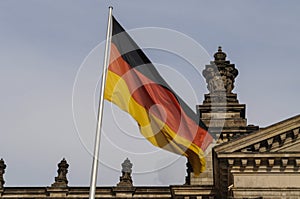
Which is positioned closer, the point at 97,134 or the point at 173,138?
the point at 97,134

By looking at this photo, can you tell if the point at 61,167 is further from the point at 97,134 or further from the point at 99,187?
the point at 97,134

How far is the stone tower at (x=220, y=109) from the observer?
3475 centimetres

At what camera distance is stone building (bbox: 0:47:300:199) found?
1091 inches

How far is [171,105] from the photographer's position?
23422mm

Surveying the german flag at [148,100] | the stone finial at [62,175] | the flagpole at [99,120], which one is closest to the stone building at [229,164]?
the stone finial at [62,175]

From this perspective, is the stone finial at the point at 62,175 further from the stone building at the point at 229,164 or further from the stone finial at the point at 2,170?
the stone finial at the point at 2,170

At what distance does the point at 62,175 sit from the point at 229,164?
12.2 metres

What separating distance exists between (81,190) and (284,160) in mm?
12510

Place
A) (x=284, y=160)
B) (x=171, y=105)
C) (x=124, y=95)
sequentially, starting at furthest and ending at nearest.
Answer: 1. (x=284, y=160)
2. (x=171, y=105)
3. (x=124, y=95)

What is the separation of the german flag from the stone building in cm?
421

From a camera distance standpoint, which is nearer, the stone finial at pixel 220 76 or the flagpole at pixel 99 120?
the flagpole at pixel 99 120

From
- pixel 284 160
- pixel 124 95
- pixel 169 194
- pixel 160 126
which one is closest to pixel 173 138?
pixel 160 126

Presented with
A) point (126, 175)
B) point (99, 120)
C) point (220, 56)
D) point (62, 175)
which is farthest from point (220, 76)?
point (99, 120)

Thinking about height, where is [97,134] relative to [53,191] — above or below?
below
